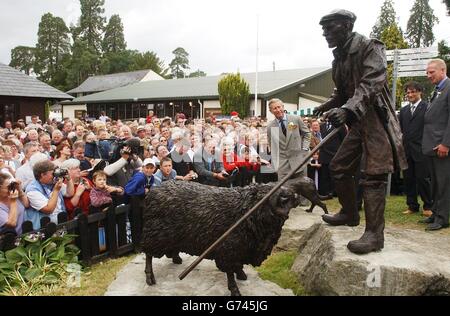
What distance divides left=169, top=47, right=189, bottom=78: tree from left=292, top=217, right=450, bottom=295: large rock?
84118 mm

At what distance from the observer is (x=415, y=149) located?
661 centimetres

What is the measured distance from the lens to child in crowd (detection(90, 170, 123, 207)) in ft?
17.2

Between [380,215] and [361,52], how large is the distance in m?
1.54

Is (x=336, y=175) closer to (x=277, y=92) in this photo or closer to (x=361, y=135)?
(x=361, y=135)

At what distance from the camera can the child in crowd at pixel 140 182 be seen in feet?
18.2

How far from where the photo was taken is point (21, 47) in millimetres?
71562

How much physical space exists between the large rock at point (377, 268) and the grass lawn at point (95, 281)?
2.06 metres

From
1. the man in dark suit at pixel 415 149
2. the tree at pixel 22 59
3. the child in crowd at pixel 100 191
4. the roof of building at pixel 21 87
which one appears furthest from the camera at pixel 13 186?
the tree at pixel 22 59

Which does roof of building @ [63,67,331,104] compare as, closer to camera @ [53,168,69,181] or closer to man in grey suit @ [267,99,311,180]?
man in grey suit @ [267,99,311,180]

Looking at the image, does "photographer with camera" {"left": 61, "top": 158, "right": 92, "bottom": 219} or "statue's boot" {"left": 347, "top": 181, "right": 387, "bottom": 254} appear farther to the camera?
"photographer with camera" {"left": 61, "top": 158, "right": 92, "bottom": 219}

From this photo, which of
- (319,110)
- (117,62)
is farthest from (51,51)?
(319,110)

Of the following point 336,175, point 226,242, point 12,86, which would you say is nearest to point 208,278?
point 226,242

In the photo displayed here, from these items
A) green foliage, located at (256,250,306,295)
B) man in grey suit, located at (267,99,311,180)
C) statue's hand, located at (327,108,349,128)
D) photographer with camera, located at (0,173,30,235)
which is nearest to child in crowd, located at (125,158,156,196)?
photographer with camera, located at (0,173,30,235)

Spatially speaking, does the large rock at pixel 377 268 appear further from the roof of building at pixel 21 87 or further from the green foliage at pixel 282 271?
the roof of building at pixel 21 87
